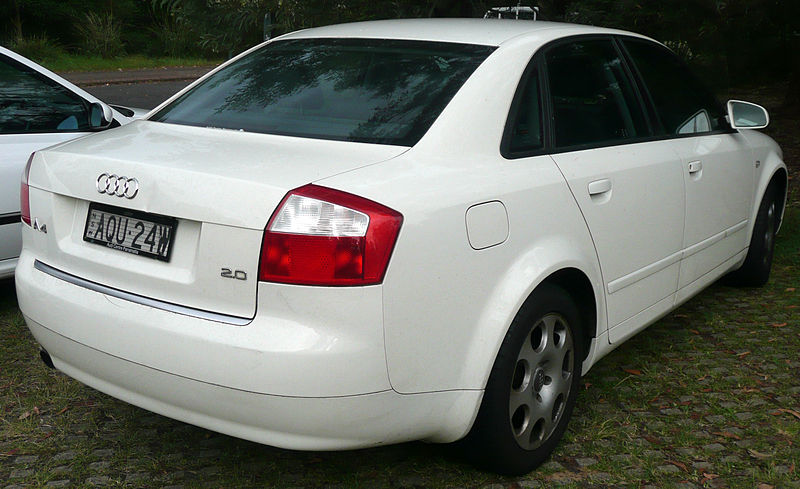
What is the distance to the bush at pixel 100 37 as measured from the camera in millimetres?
25031

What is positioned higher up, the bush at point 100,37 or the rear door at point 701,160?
the rear door at point 701,160

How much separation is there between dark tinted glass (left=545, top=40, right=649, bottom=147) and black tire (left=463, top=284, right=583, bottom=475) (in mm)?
680

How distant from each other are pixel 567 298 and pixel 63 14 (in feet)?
84.6

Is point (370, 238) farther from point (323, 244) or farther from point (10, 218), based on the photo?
point (10, 218)

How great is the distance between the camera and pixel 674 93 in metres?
4.52

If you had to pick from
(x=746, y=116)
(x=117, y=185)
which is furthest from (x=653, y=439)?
(x=117, y=185)

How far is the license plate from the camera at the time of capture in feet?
9.30

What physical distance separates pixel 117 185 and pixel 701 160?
2.72m

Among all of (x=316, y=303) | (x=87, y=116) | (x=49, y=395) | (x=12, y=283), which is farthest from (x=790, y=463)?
(x=12, y=283)

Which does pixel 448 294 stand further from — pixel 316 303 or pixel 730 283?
pixel 730 283

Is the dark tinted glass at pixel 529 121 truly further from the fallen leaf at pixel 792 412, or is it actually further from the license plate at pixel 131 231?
the fallen leaf at pixel 792 412

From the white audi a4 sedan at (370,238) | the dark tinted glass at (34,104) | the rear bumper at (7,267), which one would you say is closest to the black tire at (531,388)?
the white audi a4 sedan at (370,238)

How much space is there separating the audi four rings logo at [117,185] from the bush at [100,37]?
77.4 feet

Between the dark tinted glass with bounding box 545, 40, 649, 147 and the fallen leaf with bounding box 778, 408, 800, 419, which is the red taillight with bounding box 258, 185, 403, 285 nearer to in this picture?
the dark tinted glass with bounding box 545, 40, 649, 147
